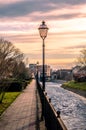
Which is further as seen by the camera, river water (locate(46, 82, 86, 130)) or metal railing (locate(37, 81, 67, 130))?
river water (locate(46, 82, 86, 130))

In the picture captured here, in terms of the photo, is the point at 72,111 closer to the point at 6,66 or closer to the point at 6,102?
the point at 6,102

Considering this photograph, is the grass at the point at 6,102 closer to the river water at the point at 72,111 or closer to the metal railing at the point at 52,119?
the river water at the point at 72,111

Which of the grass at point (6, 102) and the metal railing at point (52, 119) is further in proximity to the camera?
the grass at point (6, 102)

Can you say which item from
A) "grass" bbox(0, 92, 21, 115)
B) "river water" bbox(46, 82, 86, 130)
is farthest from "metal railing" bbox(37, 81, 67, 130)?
"grass" bbox(0, 92, 21, 115)

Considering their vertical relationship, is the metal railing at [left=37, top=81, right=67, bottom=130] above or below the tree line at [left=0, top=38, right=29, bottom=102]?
below

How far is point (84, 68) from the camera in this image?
145m

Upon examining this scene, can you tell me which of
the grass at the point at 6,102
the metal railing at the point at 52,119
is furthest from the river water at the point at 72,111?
the metal railing at the point at 52,119

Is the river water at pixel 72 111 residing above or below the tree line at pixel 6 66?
below

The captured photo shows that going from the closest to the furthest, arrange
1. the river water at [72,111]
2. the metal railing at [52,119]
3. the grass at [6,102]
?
the metal railing at [52,119], the river water at [72,111], the grass at [6,102]

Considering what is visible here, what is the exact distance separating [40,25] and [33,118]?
17.5 ft

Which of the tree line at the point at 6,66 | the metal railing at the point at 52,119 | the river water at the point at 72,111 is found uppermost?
the tree line at the point at 6,66

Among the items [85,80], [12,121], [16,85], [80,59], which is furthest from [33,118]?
[80,59]

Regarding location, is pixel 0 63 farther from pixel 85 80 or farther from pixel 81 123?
pixel 85 80

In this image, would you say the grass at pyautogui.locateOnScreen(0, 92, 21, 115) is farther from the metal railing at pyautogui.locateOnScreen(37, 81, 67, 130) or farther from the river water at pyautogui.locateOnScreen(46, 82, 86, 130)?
the metal railing at pyautogui.locateOnScreen(37, 81, 67, 130)
